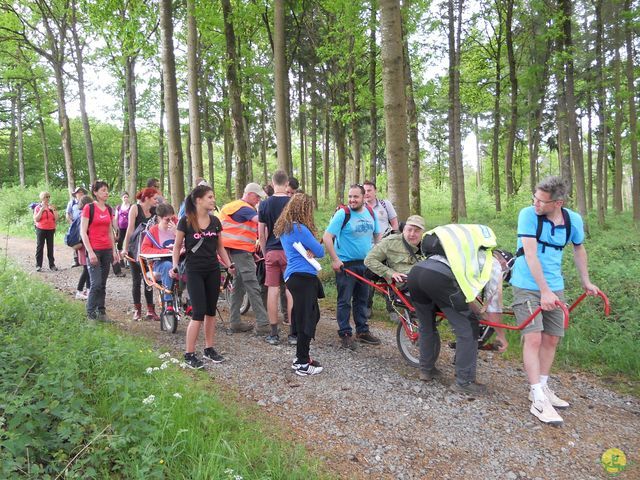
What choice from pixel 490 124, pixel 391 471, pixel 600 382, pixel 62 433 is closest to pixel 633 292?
pixel 600 382

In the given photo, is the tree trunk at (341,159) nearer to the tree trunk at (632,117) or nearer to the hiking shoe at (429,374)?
the tree trunk at (632,117)

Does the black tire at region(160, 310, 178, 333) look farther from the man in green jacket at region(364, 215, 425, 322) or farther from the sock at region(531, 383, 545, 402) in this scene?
the sock at region(531, 383, 545, 402)

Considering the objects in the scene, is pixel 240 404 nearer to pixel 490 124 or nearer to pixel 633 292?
pixel 633 292

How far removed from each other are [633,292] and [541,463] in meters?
4.63

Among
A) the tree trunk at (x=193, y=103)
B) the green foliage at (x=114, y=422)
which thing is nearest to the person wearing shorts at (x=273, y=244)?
the green foliage at (x=114, y=422)

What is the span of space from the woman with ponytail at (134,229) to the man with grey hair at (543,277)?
19.0ft

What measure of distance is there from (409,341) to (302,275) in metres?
1.64

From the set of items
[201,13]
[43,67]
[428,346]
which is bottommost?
[428,346]

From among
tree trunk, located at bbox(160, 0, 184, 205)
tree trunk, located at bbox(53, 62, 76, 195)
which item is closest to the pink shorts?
tree trunk, located at bbox(160, 0, 184, 205)

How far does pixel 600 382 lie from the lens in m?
4.92

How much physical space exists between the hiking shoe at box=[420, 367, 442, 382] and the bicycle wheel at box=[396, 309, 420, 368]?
1.39 feet

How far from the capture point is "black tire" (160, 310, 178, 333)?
255 inches

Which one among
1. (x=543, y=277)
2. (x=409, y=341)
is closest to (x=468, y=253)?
(x=543, y=277)

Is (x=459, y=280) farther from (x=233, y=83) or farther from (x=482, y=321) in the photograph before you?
(x=233, y=83)
